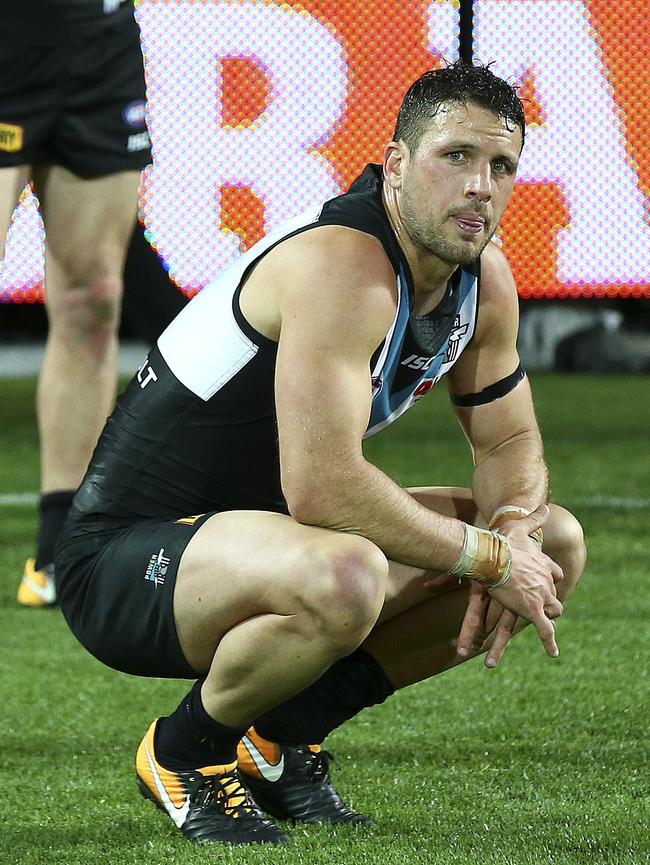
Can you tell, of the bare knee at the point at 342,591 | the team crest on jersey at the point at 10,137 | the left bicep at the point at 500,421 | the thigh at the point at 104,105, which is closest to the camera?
the bare knee at the point at 342,591

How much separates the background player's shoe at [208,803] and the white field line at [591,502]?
2.72 m

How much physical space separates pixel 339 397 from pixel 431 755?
78 centimetres

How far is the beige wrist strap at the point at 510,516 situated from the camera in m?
2.43

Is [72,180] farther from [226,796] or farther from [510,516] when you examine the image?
[226,796]

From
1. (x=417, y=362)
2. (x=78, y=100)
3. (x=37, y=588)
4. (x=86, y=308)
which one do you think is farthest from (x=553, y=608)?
(x=78, y=100)

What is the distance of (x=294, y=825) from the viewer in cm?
236

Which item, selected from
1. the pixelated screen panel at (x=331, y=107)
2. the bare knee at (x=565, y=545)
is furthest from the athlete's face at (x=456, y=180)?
the pixelated screen panel at (x=331, y=107)

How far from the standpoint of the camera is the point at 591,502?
496 centimetres

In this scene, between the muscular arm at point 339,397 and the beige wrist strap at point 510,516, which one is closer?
the muscular arm at point 339,397

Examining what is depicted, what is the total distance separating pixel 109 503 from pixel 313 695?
45 centimetres

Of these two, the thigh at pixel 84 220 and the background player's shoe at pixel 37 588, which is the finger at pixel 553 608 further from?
the thigh at pixel 84 220

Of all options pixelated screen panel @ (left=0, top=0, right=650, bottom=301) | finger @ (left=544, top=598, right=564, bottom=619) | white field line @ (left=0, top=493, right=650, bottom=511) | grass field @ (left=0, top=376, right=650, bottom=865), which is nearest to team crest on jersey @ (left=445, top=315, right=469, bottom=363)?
finger @ (left=544, top=598, right=564, bottom=619)

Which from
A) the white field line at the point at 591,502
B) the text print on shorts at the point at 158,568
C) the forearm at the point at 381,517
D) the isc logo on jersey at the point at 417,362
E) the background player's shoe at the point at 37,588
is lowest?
Answer: the white field line at the point at 591,502

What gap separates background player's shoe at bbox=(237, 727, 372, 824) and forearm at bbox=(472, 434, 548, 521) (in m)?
0.51
